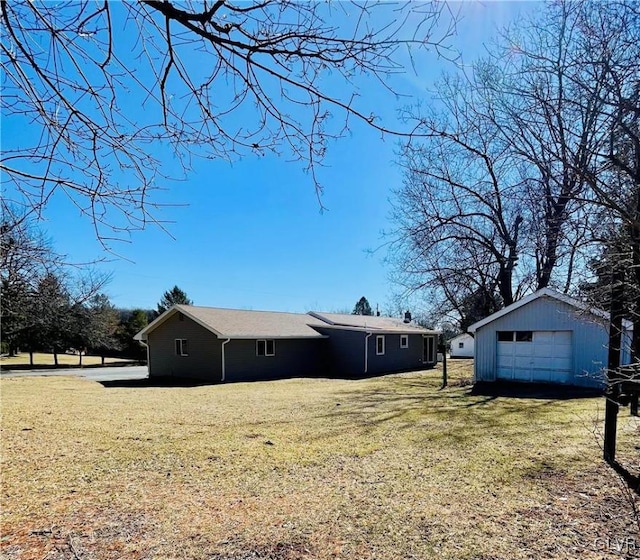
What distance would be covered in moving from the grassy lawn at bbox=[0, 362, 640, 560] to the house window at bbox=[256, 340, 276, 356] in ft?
33.1

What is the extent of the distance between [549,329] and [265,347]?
1159cm

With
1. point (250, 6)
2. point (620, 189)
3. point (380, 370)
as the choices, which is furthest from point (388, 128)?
point (380, 370)

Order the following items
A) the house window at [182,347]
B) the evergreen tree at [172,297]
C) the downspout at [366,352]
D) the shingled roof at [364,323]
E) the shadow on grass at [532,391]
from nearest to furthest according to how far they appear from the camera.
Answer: the shadow on grass at [532,391] < the house window at [182,347] < the downspout at [366,352] < the shingled roof at [364,323] < the evergreen tree at [172,297]

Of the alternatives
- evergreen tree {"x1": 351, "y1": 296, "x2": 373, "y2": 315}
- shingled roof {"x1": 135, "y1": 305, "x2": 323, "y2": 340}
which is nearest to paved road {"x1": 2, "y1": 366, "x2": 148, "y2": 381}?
shingled roof {"x1": 135, "y1": 305, "x2": 323, "y2": 340}

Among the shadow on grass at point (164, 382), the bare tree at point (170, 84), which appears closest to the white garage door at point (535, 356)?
the shadow on grass at point (164, 382)

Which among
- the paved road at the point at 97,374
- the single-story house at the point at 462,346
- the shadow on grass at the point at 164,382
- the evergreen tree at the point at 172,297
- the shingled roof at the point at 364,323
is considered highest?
the evergreen tree at the point at 172,297

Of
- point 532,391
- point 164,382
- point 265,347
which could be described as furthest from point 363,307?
point 532,391

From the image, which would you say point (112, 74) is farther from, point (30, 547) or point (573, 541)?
point (573, 541)

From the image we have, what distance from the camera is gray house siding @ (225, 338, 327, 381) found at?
18.4 m

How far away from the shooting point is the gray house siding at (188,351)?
60.6 ft

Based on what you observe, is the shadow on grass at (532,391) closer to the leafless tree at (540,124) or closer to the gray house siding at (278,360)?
the leafless tree at (540,124)

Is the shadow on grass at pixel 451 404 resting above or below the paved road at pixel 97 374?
above

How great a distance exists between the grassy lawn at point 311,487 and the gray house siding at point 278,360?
29.7 ft

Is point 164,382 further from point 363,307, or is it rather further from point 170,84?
point 363,307
